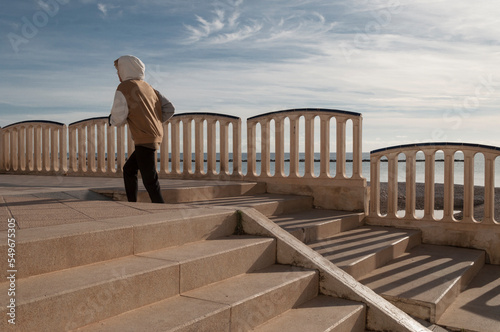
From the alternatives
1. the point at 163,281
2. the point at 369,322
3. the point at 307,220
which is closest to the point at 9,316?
the point at 163,281

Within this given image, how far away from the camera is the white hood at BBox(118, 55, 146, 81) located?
504 cm

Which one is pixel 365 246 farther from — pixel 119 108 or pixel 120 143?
pixel 120 143

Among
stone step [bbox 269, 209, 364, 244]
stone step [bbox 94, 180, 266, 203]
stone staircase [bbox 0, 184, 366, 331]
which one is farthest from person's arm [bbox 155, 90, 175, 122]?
stone step [bbox 269, 209, 364, 244]

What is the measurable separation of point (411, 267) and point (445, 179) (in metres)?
2.14

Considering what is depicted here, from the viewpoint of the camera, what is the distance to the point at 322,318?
10.8 ft

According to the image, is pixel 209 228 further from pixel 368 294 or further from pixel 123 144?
pixel 123 144

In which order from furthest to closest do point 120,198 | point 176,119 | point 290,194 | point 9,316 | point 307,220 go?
point 176,119 → point 290,194 → point 307,220 → point 120,198 → point 9,316

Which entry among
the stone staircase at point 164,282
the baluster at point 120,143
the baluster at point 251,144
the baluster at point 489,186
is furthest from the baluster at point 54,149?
the baluster at point 489,186

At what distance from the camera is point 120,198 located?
5910 mm

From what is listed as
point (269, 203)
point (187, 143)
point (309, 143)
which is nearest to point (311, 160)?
point (309, 143)

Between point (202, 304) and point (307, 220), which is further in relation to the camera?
point (307, 220)

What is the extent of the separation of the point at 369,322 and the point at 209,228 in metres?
1.55

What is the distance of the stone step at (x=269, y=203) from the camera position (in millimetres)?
6426

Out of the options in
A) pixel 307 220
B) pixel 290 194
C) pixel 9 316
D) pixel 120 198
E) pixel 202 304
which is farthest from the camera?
pixel 290 194
